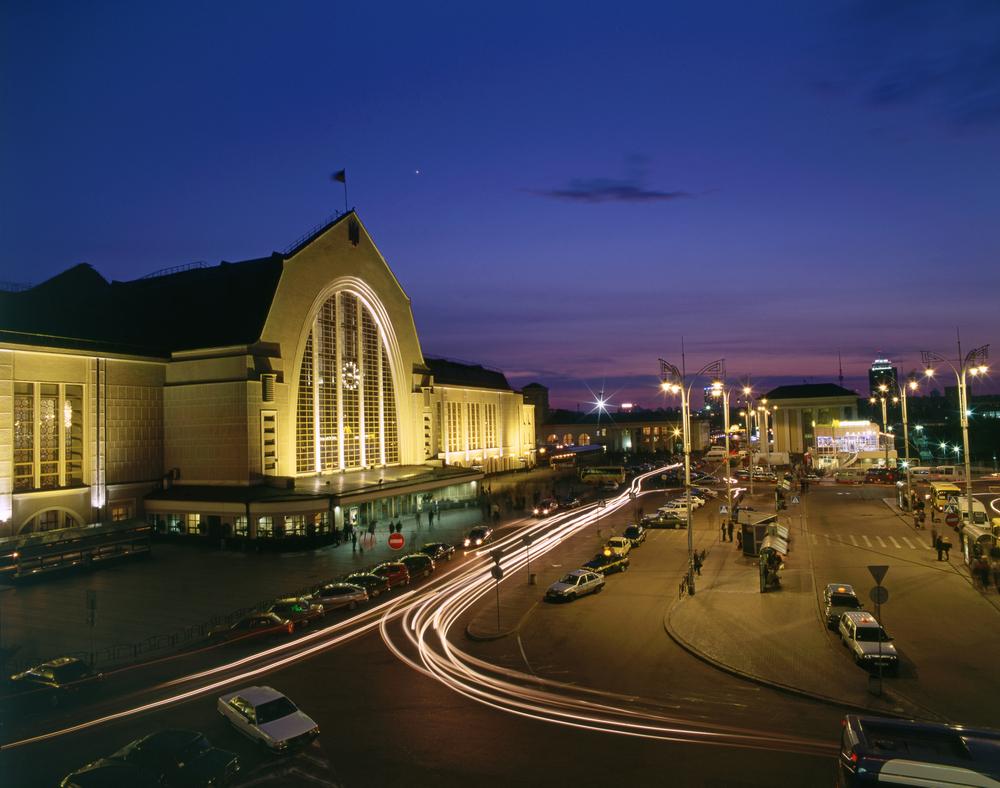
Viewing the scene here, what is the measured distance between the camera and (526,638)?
20484 millimetres

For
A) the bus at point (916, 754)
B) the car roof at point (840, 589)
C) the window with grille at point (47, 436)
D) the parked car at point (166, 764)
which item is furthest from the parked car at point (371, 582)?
the window with grille at point (47, 436)

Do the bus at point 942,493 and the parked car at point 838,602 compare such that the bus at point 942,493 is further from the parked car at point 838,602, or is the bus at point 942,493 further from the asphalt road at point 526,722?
the parked car at point 838,602

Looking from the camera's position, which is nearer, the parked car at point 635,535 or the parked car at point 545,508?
the parked car at point 635,535

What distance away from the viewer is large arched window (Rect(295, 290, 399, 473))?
4759 cm

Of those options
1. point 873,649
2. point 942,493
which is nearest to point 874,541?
point 942,493

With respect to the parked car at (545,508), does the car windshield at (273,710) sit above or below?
above

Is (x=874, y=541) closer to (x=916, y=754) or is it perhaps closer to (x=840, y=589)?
(x=840, y=589)

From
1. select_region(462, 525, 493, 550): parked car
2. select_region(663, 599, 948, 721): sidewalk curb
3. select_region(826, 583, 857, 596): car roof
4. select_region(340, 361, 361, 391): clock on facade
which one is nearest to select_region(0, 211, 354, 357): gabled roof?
select_region(340, 361, 361, 391): clock on facade

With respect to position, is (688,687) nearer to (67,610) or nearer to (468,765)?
(468,765)

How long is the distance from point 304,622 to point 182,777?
1177 centimetres

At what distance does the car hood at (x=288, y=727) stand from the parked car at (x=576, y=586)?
12652 millimetres

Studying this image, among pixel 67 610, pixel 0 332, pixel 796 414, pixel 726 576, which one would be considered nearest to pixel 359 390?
pixel 0 332

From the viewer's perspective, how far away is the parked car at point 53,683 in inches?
651

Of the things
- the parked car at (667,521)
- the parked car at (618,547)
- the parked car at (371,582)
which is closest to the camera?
the parked car at (371,582)
